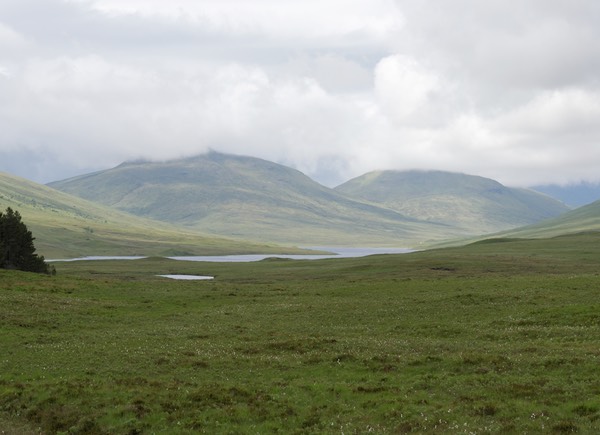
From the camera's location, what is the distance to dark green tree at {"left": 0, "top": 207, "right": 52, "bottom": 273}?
8250 centimetres

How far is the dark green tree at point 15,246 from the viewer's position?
8250 cm

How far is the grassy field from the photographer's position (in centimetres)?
2269

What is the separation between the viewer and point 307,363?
31.7 meters

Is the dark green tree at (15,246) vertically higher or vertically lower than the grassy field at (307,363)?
higher

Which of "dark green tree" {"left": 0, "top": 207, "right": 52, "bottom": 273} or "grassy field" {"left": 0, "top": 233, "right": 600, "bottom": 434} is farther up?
"dark green tree" {"left": 0, "top": 207, "right": 52, "bottom": 273}

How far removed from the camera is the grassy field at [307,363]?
22688mm

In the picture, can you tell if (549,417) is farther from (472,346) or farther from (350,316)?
(350,316)

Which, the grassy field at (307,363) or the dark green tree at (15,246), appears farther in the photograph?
the dark green tree at (15,246)

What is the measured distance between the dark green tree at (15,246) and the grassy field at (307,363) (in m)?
26.5

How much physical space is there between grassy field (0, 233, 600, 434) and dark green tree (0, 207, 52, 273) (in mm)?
26480

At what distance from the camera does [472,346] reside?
33562 mm

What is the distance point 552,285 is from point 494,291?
6.37 m

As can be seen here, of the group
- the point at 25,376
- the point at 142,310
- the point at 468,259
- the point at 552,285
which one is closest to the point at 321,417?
the point at 25,376

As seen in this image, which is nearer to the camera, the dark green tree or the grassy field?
the grassy field
